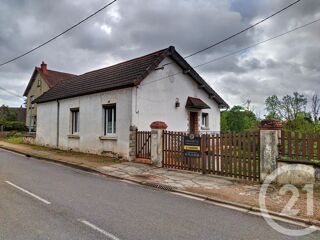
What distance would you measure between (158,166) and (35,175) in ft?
16.2

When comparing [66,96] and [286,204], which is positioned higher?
[66,96]

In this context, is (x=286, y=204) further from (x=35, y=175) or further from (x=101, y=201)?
(x=35, y=175)

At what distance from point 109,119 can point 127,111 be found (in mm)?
2121

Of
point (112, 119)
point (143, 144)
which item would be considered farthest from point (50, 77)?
point (143, 144)

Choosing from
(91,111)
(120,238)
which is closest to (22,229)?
(120,238)

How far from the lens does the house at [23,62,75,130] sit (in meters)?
38.8

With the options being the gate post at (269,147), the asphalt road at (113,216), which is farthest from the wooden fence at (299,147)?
the asphalt road at (113,216)

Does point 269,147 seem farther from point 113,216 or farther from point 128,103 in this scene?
point 128,103

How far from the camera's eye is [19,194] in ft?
23.2

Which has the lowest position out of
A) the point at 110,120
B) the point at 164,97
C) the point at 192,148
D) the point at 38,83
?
the point at 192,148

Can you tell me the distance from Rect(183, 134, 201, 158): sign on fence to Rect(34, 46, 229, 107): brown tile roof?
14.7ft

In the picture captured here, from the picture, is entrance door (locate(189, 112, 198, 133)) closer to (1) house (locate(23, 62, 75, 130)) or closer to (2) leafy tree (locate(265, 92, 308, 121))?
(2) leafy tree (locate(265, 92, 308, 121))

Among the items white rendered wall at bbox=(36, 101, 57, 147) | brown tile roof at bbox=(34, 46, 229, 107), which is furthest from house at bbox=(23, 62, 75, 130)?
brown tile roof at bbox=(34, 46, 229, 107)

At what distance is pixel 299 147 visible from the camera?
822cm
